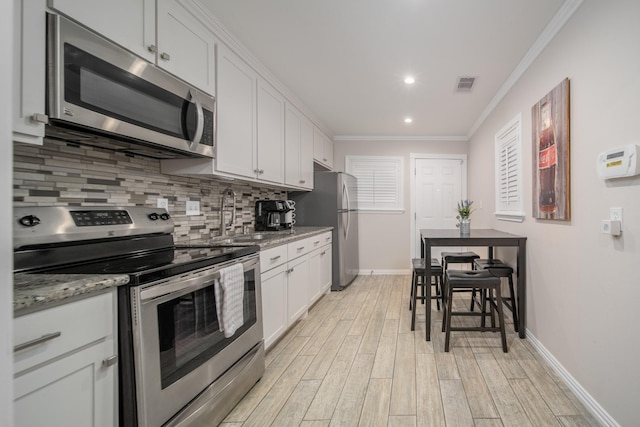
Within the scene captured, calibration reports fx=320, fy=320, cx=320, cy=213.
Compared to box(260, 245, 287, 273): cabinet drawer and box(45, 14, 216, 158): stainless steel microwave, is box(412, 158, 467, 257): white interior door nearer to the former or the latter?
box(260, 245, 287, 273): cabinet drawer

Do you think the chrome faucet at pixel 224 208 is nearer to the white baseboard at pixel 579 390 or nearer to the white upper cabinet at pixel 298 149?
the white upper cabinet at pixel 298 149

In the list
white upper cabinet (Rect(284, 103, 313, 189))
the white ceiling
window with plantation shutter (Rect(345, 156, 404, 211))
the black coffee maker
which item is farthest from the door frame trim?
the black coffee maker

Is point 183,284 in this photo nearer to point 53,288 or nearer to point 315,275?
point 53,288

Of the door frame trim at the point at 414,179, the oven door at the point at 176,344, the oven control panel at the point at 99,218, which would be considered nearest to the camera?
the oven door at the point at 176,344

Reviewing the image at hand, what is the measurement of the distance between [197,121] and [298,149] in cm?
196

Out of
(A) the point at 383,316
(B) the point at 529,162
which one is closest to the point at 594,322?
(B) the point at 529,162

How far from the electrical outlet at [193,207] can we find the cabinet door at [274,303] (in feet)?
2.34

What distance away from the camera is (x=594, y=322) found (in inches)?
69.0

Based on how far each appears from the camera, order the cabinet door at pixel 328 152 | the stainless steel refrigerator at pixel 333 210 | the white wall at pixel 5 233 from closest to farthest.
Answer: the white wall at pixel 5 233
the stainless steel refrigerator at pixel 333 210
the cabinet door at pixel 328 152

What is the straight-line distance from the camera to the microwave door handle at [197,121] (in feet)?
6.26

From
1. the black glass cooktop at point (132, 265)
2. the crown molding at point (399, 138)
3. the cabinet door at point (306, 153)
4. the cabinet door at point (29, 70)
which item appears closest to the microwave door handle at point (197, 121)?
the black glass cooktop at point (132, 265)

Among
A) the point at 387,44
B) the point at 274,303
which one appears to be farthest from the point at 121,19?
the point at 274,303

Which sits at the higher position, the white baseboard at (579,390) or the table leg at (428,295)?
the table leg at (428,295)

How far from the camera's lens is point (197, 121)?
1.92 meters
